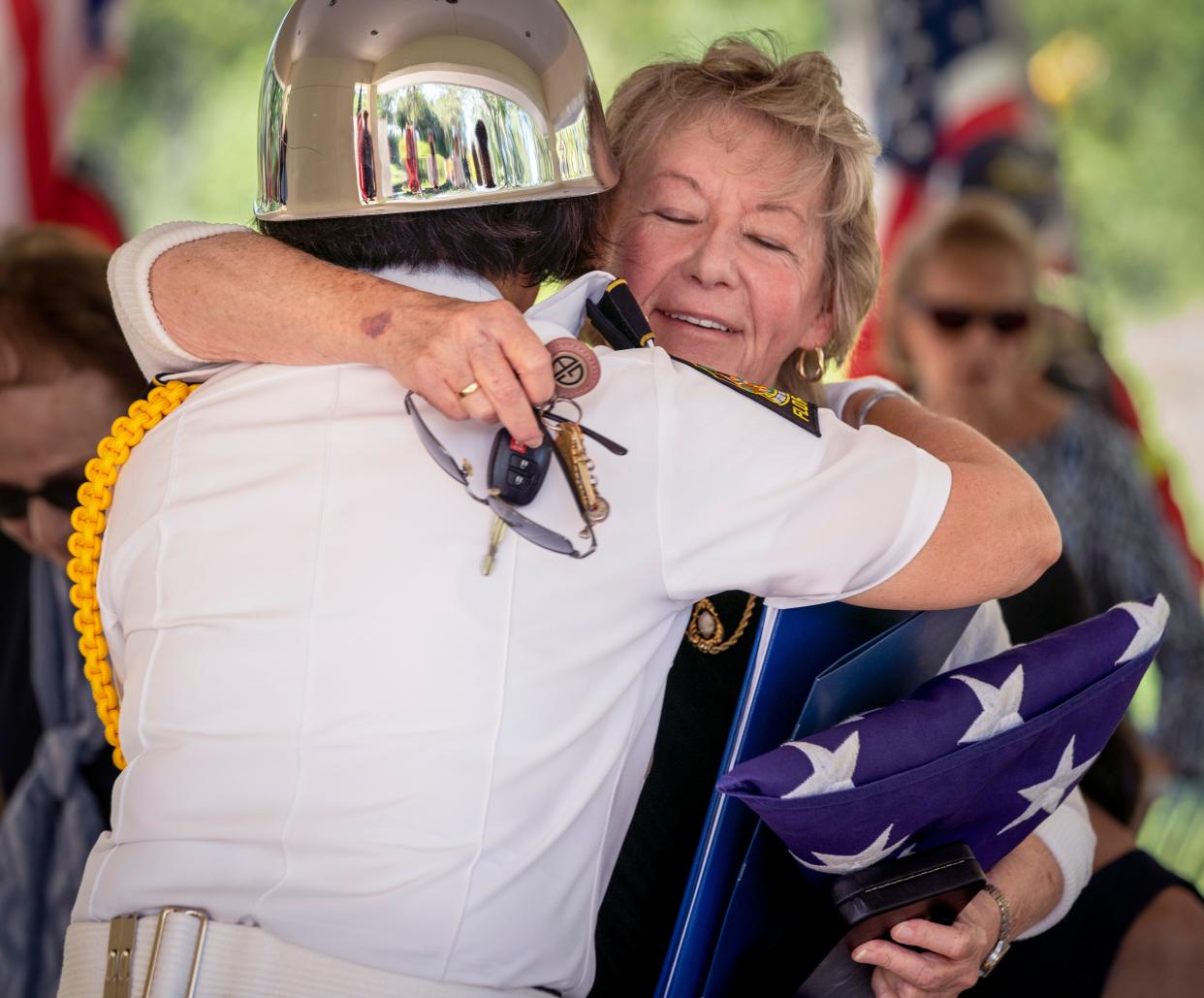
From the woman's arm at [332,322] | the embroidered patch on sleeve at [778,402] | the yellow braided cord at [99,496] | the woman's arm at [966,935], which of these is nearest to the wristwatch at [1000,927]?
the woman's arm at [966,935]

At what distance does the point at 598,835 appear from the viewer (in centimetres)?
142

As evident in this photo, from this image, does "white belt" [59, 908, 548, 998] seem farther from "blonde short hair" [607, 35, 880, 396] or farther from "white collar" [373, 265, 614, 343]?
"blonde short hair" [607, 35, 880, 396]

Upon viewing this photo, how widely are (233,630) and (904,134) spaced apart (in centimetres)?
446

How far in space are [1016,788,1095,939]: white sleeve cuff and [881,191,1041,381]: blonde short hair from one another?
2.46 meters

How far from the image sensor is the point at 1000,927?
174 cm

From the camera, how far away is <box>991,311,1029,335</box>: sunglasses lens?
4.12 m

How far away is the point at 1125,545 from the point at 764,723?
267cm

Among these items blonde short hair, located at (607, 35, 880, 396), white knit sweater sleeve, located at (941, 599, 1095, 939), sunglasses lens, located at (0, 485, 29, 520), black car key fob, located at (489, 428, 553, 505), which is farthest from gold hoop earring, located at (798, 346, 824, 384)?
sunglasses lens, located at (0, 485, 29, 520)

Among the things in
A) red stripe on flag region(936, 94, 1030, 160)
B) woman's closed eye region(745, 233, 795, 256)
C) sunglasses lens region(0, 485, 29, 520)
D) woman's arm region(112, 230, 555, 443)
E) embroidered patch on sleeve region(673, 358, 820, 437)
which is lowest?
sunglasses lens region(0, 485, 29, 520)

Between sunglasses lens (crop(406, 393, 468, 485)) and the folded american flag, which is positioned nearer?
sunglasses lens (crop(406, 393, 468, 485))

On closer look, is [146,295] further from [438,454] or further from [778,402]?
[778,402]

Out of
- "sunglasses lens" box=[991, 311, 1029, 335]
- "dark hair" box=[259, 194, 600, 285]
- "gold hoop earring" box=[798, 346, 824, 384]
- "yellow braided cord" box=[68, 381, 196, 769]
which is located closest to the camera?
"dark hair" box=[259, 194, 600, 285]

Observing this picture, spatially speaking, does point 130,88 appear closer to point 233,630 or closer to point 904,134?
point 904,134

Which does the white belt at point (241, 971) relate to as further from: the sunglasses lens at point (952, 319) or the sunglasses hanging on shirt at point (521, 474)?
the sunglasses lens at point (952, 319)
